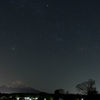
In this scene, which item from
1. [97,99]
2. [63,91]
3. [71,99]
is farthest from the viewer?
[63,91]

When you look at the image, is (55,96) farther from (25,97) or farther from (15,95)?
(15,95)

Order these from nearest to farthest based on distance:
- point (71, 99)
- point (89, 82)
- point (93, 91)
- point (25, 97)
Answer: point (71, 99)
point (25, 97)
point (93, 91)
point (89, 82)

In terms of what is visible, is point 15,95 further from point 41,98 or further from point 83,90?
point 83,90

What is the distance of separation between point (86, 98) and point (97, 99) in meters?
2.47

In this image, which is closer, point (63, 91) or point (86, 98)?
point (86, 98)

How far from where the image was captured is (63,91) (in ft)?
179

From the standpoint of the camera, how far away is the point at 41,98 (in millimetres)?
30906

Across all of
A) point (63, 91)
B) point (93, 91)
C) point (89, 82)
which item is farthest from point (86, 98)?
point (63, 91)

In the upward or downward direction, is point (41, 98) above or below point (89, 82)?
below

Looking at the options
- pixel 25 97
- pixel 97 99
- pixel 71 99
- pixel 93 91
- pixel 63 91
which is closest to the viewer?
pixel 97 99

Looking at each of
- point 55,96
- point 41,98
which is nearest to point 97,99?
point 55,96

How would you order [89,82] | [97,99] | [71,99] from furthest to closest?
[89,82] → [71,99] → [97,99]

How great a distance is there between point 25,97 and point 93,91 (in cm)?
1874

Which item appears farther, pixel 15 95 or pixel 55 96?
pixel 15 95
